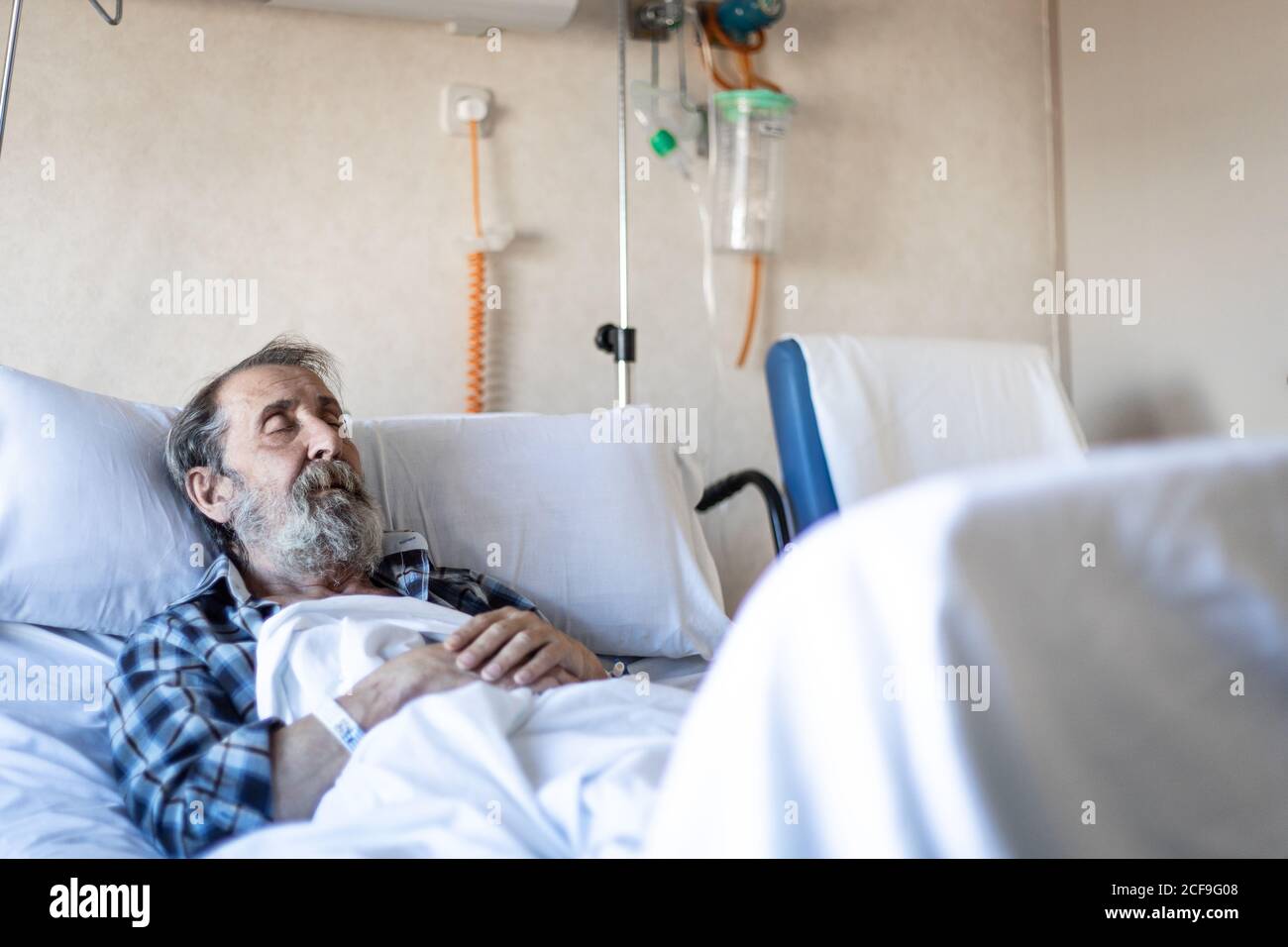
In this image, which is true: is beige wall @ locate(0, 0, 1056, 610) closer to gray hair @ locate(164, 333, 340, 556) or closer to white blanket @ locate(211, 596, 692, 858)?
gray hair @ locate(164, 333, 340, 556)

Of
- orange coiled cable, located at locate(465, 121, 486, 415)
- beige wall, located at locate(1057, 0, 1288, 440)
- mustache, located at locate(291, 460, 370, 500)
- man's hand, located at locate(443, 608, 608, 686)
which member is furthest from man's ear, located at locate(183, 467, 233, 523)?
beige wall, located at locate(1057, 0, 1288, 440)

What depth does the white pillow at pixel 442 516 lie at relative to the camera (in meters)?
1.54

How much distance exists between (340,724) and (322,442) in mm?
584

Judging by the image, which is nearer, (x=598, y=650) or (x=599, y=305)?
(x=598, y=650)

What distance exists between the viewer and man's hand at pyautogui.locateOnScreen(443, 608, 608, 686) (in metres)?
1.31

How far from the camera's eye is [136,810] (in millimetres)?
1214

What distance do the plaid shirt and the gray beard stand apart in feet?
0.20

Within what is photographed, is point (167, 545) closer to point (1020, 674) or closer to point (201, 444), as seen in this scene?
point (201, 444)

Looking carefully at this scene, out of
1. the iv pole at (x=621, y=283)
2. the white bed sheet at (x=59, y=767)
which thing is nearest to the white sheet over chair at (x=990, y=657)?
the white bed sheet at (x=59, y=767)

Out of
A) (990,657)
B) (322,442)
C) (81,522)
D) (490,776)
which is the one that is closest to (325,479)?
(322,442)

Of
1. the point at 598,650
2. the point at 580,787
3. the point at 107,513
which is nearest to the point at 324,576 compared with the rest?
the point at 107,513

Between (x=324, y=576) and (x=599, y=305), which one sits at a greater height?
(x=599, y=305)

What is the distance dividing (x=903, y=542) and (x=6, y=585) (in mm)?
1333
